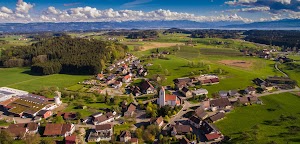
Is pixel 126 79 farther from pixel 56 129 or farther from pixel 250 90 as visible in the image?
pixel 56 129

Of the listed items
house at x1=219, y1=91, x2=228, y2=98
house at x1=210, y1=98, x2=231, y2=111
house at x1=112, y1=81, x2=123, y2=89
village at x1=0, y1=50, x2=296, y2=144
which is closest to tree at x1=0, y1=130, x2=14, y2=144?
village at x1=0, y1=50, x2=296, y2=144

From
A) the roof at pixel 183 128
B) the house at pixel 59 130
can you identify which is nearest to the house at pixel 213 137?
the roof at pixel 183 128

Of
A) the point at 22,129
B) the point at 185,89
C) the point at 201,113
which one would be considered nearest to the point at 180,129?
the point at 201,113

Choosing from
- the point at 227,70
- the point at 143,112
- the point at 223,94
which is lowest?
the point at 143,112

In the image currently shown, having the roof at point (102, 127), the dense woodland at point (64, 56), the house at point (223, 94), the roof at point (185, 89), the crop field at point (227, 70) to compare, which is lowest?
the roof at point (102, 127)

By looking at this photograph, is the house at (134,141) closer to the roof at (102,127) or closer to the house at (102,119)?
the roof at (102,127)

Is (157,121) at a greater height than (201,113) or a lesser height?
greater
